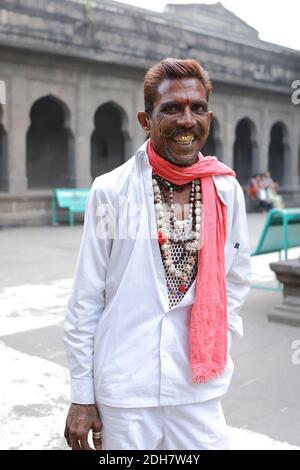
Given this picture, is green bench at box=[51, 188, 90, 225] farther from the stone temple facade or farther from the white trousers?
the white trousers

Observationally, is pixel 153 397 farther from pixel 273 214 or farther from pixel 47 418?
pixel 273 214

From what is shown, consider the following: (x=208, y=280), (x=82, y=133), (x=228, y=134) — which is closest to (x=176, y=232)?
(x=208, y=280)

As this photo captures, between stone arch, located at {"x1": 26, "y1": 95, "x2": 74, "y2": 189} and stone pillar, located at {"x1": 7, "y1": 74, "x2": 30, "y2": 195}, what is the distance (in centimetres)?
325

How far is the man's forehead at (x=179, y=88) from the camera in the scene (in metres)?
1.99

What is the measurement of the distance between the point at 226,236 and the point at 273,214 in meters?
5.04

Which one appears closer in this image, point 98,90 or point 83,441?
point 83,441

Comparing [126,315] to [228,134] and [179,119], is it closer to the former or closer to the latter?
[179,119]

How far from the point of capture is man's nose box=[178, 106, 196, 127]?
6.49 ft

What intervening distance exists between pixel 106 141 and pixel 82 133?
3.87 m

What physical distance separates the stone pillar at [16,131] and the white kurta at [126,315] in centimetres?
1457

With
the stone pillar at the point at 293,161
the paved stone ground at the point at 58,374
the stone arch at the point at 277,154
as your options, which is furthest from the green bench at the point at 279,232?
the stone arch at the point at 277,154

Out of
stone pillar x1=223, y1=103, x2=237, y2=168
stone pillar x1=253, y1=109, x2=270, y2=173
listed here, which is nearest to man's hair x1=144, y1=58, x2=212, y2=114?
stone pillar x1=223, y1=103, x2=237, y2=168

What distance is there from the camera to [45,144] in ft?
64.9

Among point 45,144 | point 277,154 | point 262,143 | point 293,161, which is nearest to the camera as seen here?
point 45,144
